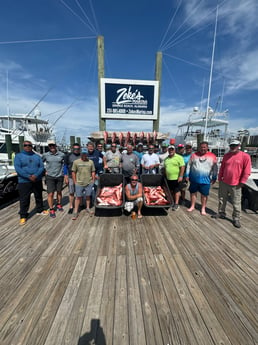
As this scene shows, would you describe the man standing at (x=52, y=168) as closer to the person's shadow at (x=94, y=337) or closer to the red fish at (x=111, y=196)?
the red fish at (x=111, y=196)

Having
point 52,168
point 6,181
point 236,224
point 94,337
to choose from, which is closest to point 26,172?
point 52,168

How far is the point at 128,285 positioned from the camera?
169 cm

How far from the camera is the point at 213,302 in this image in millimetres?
1516

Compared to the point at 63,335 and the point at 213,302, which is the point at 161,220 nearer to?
the point at 213,302

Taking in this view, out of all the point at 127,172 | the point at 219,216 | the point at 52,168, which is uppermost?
the point at 52,168

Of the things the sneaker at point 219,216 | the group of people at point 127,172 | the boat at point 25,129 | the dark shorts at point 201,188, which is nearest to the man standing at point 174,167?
the group of people at point 127,172

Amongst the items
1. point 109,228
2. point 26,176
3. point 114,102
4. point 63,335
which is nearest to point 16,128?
point 114,102

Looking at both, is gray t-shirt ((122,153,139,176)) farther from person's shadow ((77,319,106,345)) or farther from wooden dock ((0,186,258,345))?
person's shadow ((77,319,106,345))

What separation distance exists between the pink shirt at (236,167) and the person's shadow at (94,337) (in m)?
3.09

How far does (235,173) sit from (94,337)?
10.5 feet

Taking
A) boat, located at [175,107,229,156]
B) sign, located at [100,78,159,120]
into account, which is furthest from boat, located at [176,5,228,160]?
sign, located at [100,78,159,120]

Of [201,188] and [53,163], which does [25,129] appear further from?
[201,188]

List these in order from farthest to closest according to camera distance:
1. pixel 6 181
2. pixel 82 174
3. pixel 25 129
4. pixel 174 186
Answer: pixel 25 129
pixel 6 181
pixel 174 186
pixel 82 174

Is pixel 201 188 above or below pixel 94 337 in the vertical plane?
above
